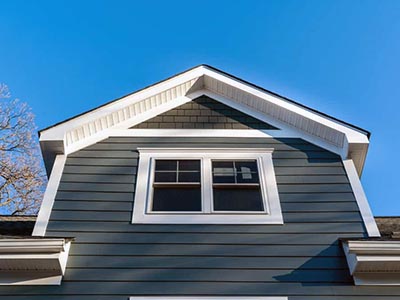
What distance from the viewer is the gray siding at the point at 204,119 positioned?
6469 millimetres

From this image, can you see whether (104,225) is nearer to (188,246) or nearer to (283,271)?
(188,246)

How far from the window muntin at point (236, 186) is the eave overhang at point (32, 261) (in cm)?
195

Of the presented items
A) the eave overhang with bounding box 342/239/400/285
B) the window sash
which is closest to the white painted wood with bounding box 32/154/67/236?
the window sash

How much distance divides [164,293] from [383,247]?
2.34 m

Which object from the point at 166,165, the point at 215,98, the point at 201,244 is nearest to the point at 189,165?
the point at 166,165

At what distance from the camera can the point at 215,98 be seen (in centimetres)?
703

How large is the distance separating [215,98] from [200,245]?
305cm

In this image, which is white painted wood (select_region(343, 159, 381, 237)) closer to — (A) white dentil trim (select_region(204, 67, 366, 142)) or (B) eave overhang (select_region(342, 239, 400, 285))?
(A) white dentil trim (select_region(204, 67, 366, 142))

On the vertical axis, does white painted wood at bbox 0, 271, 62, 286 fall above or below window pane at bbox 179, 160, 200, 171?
below

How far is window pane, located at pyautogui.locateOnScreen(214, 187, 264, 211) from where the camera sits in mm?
5250

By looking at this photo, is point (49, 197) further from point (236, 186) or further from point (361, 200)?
point (361, 200)

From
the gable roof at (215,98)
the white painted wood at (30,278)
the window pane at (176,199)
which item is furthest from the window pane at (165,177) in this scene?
the white painted wood at (30,278)

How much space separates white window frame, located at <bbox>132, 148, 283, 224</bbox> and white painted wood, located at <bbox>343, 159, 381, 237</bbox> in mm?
1048

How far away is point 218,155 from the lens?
234 inches
